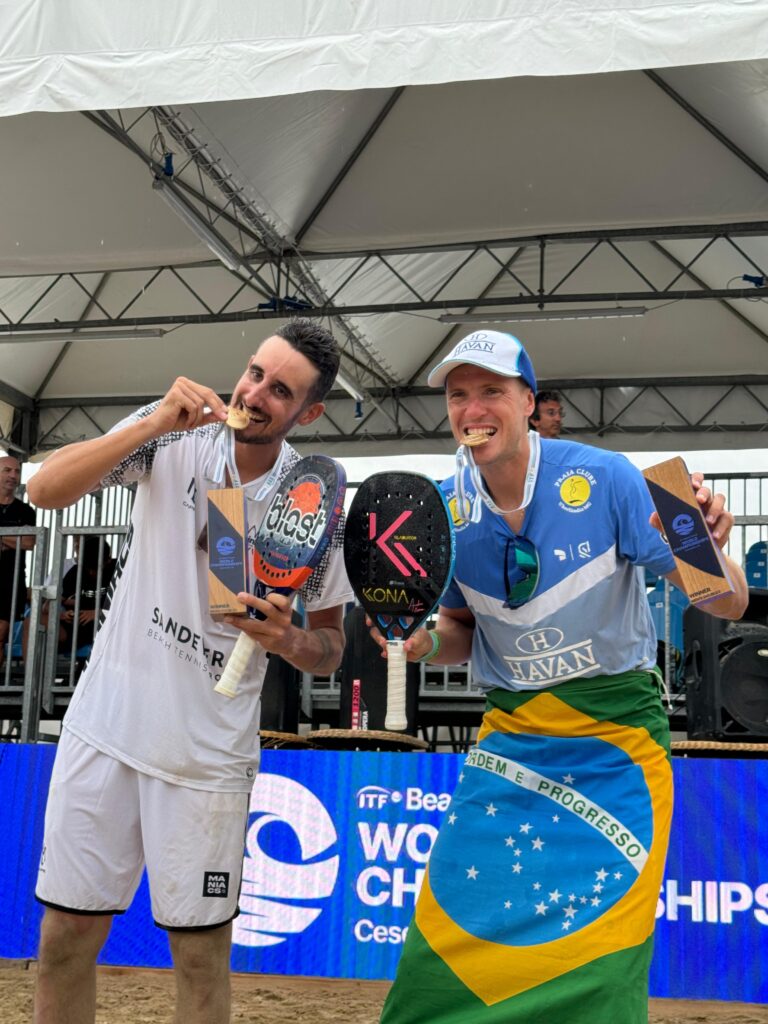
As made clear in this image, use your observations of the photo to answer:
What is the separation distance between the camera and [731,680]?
21.2 ft

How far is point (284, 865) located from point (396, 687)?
3.30 metres

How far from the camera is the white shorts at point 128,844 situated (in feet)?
9.95

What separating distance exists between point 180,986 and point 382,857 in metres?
2.84

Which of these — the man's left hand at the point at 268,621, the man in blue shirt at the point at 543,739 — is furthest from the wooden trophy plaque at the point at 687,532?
the man's left hand at the point at 268,621

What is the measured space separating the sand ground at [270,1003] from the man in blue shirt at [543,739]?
8.51ft

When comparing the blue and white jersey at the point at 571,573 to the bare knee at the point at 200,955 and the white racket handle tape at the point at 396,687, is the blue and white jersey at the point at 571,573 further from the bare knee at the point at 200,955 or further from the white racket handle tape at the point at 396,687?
the bare knee at the point at 200,955

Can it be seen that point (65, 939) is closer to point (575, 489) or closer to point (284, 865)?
point (575, 489)

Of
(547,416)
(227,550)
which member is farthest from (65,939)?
(547,416)

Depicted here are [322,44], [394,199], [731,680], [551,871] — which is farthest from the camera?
[394,199]

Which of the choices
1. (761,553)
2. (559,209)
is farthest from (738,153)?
(761,553)

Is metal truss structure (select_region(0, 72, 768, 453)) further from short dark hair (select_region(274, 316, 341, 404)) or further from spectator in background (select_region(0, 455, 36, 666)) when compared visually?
short dark hair (select_region(274, 316, 341, 404))

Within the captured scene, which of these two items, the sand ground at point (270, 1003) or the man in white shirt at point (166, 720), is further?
the sand ground at point (270, 1003)

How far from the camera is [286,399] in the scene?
325 cm

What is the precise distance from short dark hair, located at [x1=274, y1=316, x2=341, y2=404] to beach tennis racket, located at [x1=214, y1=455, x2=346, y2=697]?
0.95ft
